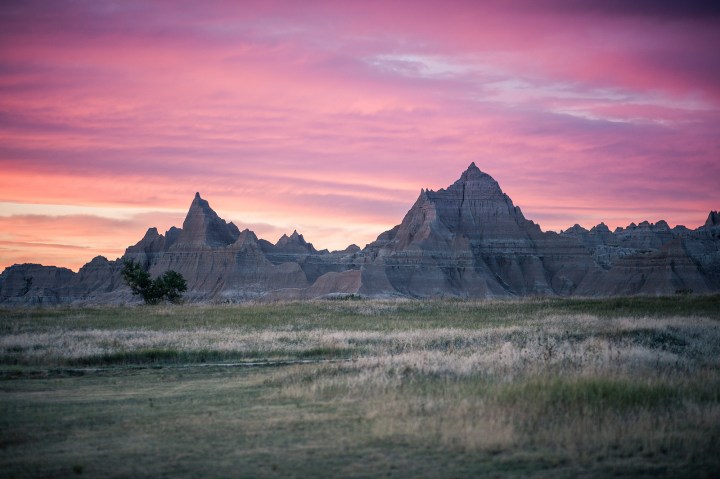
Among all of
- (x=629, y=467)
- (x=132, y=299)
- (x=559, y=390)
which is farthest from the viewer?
(x=132, y=299)

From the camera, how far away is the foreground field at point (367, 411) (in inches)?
496

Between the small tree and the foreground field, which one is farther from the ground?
the small tree

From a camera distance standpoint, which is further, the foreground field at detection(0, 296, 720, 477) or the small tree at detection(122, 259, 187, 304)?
the small tree at detection(122, 259, 187, 304)

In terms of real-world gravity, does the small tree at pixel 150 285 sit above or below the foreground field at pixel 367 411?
above

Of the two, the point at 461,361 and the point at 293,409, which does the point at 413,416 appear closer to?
the point at 293,409

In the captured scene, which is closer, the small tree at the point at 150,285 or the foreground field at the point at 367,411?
the foreground field at the point at 367,411

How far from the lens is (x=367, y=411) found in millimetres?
17000

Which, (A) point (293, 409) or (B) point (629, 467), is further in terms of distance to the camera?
(A) point (293, 409)

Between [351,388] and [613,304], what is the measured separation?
52088 millimetres

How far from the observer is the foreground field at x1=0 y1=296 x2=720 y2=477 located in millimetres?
12602

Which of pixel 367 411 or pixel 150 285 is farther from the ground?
pixel 150 285

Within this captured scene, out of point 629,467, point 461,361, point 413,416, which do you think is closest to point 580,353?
point 461,361

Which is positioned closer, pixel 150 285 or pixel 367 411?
pixel 367 411

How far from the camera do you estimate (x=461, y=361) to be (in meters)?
24.5
